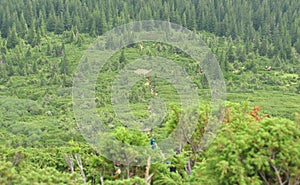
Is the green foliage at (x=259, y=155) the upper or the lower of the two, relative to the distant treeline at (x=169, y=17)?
upper

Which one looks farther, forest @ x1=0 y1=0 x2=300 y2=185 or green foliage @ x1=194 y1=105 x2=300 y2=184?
forest @ x1=0 y1=0 x2=300 y2=185

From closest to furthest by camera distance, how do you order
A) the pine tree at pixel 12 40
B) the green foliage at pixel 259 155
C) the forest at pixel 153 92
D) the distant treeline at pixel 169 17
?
the green foliage at pixel 259 155
the forest at pixel 153 92
the pine tree at pixel 12 40
the distant treeline at pixel 169 17

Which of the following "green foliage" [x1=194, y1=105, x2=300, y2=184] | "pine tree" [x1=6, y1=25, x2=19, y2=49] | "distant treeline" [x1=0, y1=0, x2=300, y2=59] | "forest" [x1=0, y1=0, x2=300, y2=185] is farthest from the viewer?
"distant treeline" [x1=0, y1=0, x2=300, y2=59]

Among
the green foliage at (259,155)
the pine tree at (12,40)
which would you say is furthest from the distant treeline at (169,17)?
the green foliage at (259,155)

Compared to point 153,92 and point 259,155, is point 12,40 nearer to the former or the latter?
point 153,92

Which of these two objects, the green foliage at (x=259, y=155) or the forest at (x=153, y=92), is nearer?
the green foliage at (x=259, y=155)

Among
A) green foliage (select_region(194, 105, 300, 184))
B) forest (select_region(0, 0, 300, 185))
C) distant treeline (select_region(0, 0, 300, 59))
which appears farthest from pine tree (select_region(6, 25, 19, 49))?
green foliage (select_region(194, 105, 300, 184))

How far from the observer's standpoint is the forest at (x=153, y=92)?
25.9m

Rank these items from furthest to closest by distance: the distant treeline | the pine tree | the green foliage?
the distant treeline → the pine tree → the green foliage

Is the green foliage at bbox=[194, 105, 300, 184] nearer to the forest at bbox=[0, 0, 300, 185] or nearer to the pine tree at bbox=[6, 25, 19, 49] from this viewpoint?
the forest at bbox=[0, 0, 300, 185]

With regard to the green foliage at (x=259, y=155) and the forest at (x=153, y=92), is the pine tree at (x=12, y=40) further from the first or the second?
the green foliage at (x=259, y=155)

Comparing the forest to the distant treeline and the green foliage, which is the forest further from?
the distant treeline

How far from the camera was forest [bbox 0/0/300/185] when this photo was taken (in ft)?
85.1

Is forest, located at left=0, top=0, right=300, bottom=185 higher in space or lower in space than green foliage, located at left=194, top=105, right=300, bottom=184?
lower
